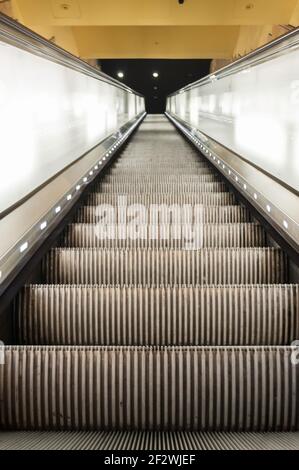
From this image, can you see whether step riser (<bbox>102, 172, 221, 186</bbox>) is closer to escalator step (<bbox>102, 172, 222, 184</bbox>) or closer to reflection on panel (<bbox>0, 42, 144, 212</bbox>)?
escalator step (<bbox>102, 172, 222, 184</bbox>)

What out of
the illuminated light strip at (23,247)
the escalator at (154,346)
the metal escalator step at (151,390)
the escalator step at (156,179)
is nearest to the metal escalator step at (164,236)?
the escalator at (154,346)

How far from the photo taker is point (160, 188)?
6.29 meters

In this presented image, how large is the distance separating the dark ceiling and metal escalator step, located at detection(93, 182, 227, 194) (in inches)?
891

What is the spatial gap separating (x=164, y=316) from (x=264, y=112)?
2777mm

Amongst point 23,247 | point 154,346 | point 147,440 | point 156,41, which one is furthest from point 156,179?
point 156,41

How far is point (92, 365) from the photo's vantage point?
2.43 m

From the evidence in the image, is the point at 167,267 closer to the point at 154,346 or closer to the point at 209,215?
the point at 154,346

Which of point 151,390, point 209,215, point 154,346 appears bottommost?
point 151,390

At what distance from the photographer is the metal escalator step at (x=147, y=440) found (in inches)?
81.7

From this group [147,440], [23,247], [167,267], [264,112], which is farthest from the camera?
[264,112]

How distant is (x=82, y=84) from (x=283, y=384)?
5.04 m

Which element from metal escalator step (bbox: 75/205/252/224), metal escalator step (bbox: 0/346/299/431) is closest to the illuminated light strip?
metal escalator step (bbox: 0/346/299/431)

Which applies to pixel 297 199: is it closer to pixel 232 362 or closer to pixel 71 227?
pixel 232 362

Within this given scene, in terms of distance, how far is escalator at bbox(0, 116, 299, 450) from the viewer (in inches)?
92.9
